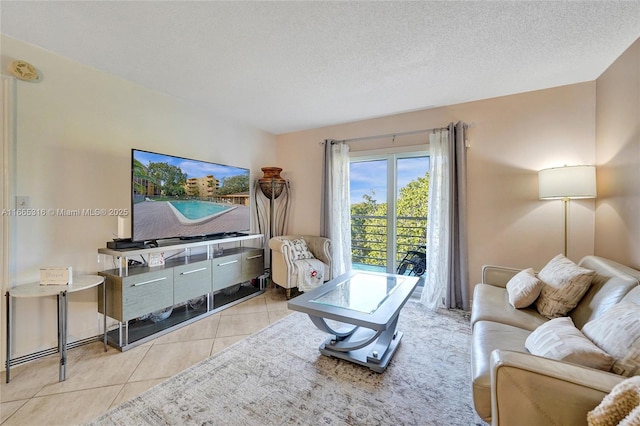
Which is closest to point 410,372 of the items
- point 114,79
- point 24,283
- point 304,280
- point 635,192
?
point 304,280

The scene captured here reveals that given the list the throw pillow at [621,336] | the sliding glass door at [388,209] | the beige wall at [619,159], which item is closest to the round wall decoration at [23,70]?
the sliding glass door at [388,209]

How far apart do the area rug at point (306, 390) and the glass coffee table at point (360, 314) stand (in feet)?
0.29

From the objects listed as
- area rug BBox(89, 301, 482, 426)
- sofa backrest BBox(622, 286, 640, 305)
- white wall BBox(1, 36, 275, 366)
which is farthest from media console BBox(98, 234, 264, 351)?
sofa backrest BBox(622, 286, 640, 305)

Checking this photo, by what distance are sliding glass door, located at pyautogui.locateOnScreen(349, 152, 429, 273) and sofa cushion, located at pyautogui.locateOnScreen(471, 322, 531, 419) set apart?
1.88m

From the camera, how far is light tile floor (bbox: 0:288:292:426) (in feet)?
5.19

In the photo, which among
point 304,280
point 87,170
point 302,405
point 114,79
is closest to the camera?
point 302,405

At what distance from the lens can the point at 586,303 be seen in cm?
170

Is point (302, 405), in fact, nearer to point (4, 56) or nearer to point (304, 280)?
point (304, 280)

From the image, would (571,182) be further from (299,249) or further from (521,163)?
(299,249)

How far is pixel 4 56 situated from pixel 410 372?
12.6 ft

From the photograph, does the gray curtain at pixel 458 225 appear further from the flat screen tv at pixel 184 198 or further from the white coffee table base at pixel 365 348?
the flat screen tv at pixel 184 198

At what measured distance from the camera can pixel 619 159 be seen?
224cm

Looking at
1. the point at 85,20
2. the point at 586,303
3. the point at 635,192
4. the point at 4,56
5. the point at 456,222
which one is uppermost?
the point at 85,20

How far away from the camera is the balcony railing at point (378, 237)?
3.59 metres
